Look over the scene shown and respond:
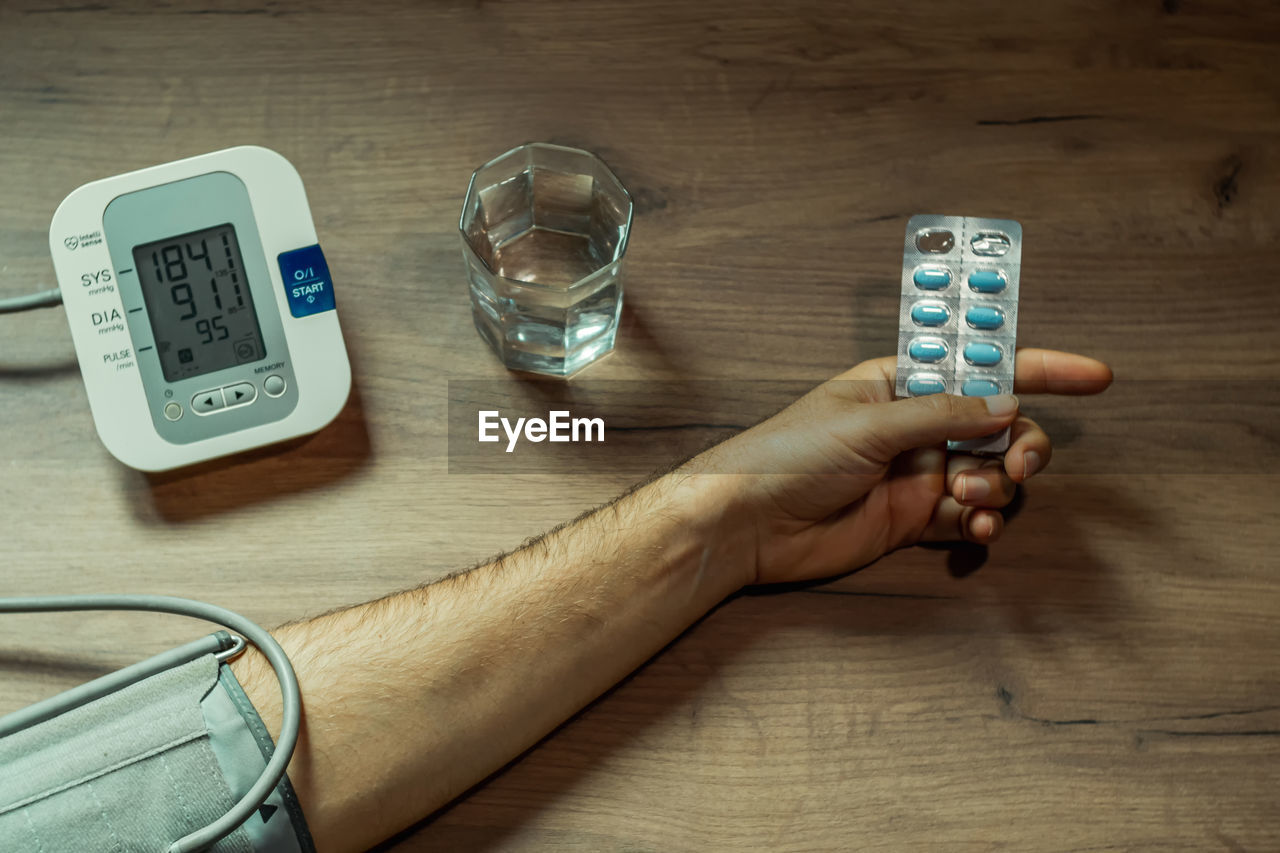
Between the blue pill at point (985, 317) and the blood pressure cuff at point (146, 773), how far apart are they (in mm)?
513

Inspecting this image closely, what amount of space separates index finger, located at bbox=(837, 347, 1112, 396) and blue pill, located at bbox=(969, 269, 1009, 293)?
0.05 metres

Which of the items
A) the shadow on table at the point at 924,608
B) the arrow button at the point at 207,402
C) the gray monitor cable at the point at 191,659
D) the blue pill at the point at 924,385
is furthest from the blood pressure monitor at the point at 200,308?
the blue pill at the point at 924,385

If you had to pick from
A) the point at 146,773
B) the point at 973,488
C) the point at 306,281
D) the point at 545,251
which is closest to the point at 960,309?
the point at 973,488

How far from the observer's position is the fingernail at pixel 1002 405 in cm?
69

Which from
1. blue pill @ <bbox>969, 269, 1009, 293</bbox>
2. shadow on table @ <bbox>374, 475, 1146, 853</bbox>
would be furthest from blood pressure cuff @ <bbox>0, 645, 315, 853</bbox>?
blue pill @ <bbox>969, 269, 1009, 293</bbox>

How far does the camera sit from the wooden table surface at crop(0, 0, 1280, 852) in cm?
68

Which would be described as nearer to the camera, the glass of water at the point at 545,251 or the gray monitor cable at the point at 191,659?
the gray monitor cable at the point at 191,659

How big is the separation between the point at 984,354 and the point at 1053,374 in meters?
0.05

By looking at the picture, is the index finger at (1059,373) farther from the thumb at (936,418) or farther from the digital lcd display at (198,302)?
the digital lcd display at (198,302)

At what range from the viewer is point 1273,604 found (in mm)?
722

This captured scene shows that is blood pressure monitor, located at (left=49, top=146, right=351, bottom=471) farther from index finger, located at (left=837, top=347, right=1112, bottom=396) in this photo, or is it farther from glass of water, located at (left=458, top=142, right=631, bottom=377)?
index finger, located at (left=837, top=347, right=1112, bottom=396)

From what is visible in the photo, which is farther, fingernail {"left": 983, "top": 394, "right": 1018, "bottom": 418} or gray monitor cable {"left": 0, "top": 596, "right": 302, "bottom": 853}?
fingernail {"left": 983, "top": 394, "right": 1018, "bottom": 418}

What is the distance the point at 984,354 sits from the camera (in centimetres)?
71

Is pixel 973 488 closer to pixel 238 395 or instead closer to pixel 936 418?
pixel 936 418
